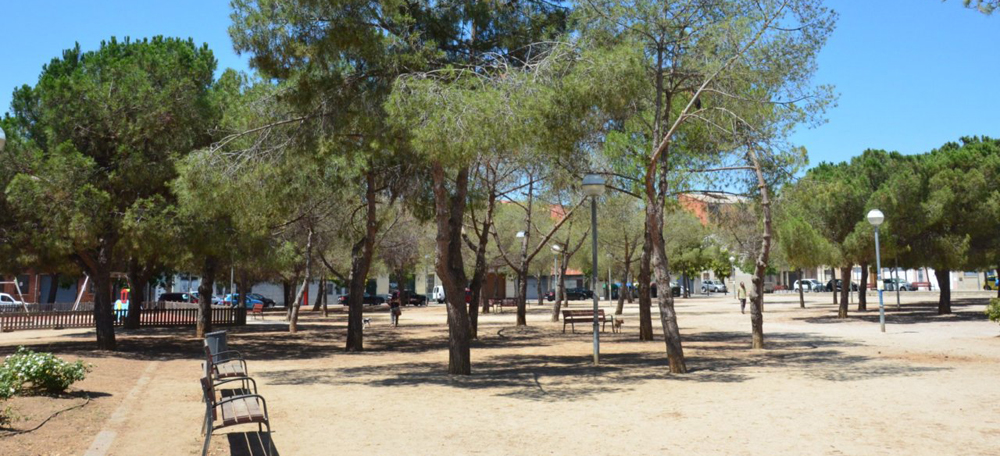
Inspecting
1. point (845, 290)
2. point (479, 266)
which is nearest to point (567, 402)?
point (479, 266)

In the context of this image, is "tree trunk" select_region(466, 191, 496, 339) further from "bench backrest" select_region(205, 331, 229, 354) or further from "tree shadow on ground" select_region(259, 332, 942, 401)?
"bench backrest" select_region(205, 331, 229, 354)

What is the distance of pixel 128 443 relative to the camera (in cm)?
751

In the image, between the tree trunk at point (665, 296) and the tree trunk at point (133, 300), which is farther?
the tree trunk at point (133, 300)

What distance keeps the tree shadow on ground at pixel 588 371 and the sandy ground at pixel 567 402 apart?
0.13ft

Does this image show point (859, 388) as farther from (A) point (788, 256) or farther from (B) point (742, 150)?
(A) point (788, 256)

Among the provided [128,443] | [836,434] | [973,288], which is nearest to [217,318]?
[128,443]

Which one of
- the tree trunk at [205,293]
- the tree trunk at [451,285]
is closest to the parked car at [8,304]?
the tree trunk at [205,293]

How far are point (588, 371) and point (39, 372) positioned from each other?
8.61 meters

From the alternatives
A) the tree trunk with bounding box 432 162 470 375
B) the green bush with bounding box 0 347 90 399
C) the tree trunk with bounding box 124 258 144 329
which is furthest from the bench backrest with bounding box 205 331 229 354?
the tree trunk with bounding box 124 258 144 329

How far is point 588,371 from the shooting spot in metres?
13.8

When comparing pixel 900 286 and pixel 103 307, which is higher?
pixel 103 307

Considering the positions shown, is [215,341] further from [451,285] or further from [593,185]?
[593,185]

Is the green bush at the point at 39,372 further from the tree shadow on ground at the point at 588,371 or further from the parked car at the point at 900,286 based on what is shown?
the parked car at the point at 900,286

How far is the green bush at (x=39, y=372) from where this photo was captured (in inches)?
371
